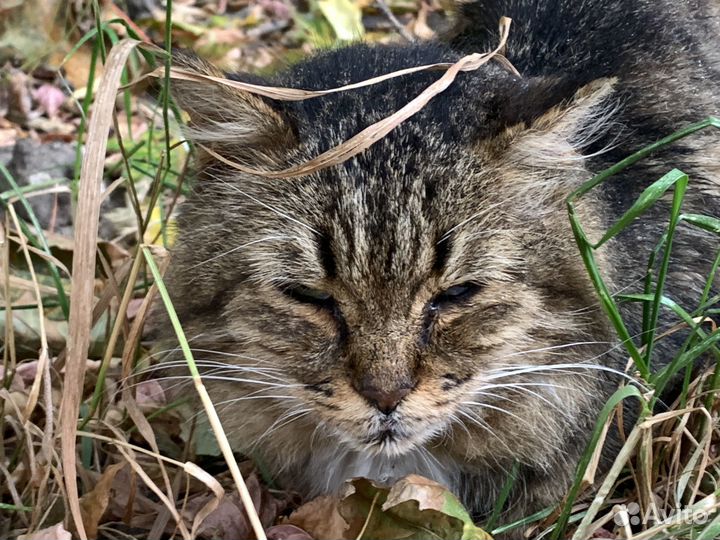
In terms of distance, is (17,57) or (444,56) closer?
(444,56)

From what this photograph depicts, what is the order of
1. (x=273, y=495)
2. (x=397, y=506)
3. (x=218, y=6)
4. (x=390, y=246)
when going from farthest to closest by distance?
(x=218, y=6) < (x=273, y=495) < (x=397, y=506) < (x=390, y=246)

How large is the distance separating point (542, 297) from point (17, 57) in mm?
3506

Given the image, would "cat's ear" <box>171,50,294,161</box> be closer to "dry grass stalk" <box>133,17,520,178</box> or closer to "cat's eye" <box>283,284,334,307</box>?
"dry grass stalk" <box>133,17,520,178</box>

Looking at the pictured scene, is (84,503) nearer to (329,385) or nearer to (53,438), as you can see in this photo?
(53,438)

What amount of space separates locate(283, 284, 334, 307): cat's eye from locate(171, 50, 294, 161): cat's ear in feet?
1.06

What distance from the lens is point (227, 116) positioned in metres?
2.01

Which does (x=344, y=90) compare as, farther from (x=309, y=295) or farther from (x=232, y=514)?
(x=232, y=514)

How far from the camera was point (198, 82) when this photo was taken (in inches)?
76.9

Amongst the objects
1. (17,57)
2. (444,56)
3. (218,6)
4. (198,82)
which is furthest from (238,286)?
(218,6)

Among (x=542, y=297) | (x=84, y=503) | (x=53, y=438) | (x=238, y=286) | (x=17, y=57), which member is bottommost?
(x=84, y=503)

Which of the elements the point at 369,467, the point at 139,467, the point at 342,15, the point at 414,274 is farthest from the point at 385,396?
the point at 342,15

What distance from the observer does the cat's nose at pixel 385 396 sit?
1795 mm

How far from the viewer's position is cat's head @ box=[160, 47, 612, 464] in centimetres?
185

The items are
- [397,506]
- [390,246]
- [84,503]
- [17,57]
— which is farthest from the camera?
[17,57]
